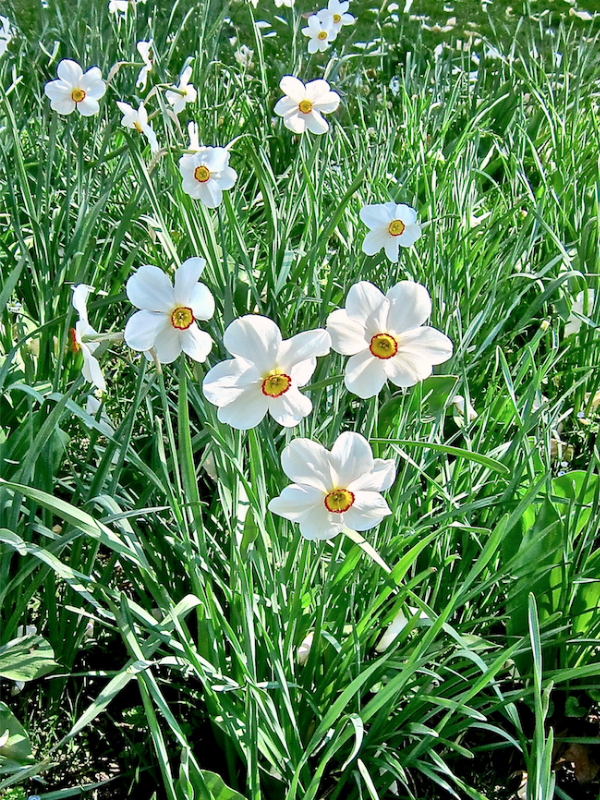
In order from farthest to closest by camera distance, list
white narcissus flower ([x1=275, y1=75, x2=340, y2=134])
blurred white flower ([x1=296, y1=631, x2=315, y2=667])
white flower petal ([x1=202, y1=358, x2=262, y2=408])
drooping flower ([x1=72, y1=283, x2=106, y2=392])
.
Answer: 1. white narcissus flower ([x1=275, y1=75, x2=340, y2=134])
2. blurred white flower ([x1=296, y1=631, x2=315, y2=667])
3. drooping flower ([x1=72, y1=283, x2=106, y2=392])
4. white flower petal ([x1=202, y1=358, x2=262, y2=408])

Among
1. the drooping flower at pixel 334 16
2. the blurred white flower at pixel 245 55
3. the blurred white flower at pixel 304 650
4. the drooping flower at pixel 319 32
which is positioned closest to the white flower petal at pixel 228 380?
the blurred white flower at pixel 304 650

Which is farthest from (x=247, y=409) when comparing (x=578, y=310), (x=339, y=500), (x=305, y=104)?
(x=578, y=310)

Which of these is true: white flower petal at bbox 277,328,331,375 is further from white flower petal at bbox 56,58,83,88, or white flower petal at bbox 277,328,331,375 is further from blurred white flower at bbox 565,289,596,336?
white flower petal at bbox 56,58,83,88

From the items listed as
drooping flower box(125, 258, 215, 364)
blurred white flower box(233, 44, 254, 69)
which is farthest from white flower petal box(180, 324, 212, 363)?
blurred white flower box(233, 44, 254, 69)

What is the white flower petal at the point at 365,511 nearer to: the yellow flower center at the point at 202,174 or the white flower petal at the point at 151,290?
the white flower petal at the point at 151,290

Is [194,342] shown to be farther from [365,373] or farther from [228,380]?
[365,373]

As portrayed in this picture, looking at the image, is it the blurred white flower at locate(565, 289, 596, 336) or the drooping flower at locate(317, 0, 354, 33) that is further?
the drooping flower at locate(317, 0, 354, 33)

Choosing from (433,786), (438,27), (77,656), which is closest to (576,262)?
(433,786)
